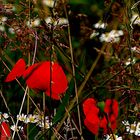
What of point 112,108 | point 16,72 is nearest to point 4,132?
point 16,72

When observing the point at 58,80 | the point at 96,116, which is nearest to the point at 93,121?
the point at 96,116

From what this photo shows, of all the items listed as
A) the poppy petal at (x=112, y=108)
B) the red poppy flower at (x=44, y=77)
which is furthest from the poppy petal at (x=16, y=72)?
the poppy petal at (x=112, y=108)

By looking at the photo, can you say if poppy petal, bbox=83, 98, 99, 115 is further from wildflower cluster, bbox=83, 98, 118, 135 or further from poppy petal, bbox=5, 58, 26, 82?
poppy petal, bbox=5, 58, 26, 82

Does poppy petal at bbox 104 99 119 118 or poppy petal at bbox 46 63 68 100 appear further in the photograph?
poppy petal at bbox 46 63 68 100

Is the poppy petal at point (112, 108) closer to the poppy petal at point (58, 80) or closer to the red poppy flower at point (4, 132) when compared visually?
the poppy petal at point (58, 80)

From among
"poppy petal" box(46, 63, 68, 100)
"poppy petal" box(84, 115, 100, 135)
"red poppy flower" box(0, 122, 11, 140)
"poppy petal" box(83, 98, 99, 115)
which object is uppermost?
"poppy petal" box(46, 63, 68, 100)

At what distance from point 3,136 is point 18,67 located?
0.52ft

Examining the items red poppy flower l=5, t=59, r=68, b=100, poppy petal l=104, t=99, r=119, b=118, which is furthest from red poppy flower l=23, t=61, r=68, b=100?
poppy petal l=104, t=99, r=119, b=118

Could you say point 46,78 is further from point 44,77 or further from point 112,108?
point 112,108

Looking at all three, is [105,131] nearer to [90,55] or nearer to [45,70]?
[45,70]

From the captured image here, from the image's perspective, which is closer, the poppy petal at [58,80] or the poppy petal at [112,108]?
the poppy petal at [112,108]

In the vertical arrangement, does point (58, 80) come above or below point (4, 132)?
above

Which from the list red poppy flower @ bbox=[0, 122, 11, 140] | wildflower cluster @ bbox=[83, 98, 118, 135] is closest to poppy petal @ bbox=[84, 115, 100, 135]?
wildflower cluster @ bbox=[83, 98, 118, 135]

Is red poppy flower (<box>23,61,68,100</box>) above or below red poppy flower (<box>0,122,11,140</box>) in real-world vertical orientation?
above
